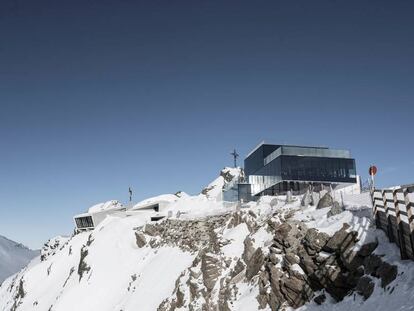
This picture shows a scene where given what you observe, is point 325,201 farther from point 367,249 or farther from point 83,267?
point 83,267

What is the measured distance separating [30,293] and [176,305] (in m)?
44.5

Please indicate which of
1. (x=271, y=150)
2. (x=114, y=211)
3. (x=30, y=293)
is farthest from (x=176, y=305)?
(x=114, y=211)

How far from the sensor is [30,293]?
68.7m

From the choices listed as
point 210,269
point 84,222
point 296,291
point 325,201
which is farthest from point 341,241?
point 84,222

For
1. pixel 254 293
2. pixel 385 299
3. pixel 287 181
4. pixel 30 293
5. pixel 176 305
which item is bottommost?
pixel 30 293

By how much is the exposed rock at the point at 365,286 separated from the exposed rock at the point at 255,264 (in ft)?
36.1

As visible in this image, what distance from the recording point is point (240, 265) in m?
33.0

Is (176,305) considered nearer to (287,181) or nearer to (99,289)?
(99,289)

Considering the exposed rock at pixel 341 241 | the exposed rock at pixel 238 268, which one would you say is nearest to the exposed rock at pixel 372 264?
the exposed rock at pixel 341 241

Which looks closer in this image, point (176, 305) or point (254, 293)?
point (254, 293)

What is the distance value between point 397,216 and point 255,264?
1471 cm

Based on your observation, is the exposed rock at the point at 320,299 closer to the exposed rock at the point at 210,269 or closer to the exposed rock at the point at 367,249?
the exposed rock at the point at 367,249

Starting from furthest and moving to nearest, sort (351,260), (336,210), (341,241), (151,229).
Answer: (151,229) < (336,210) < (341,241) < (351,260)

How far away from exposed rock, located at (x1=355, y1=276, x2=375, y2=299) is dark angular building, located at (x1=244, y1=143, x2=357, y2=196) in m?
40.1
